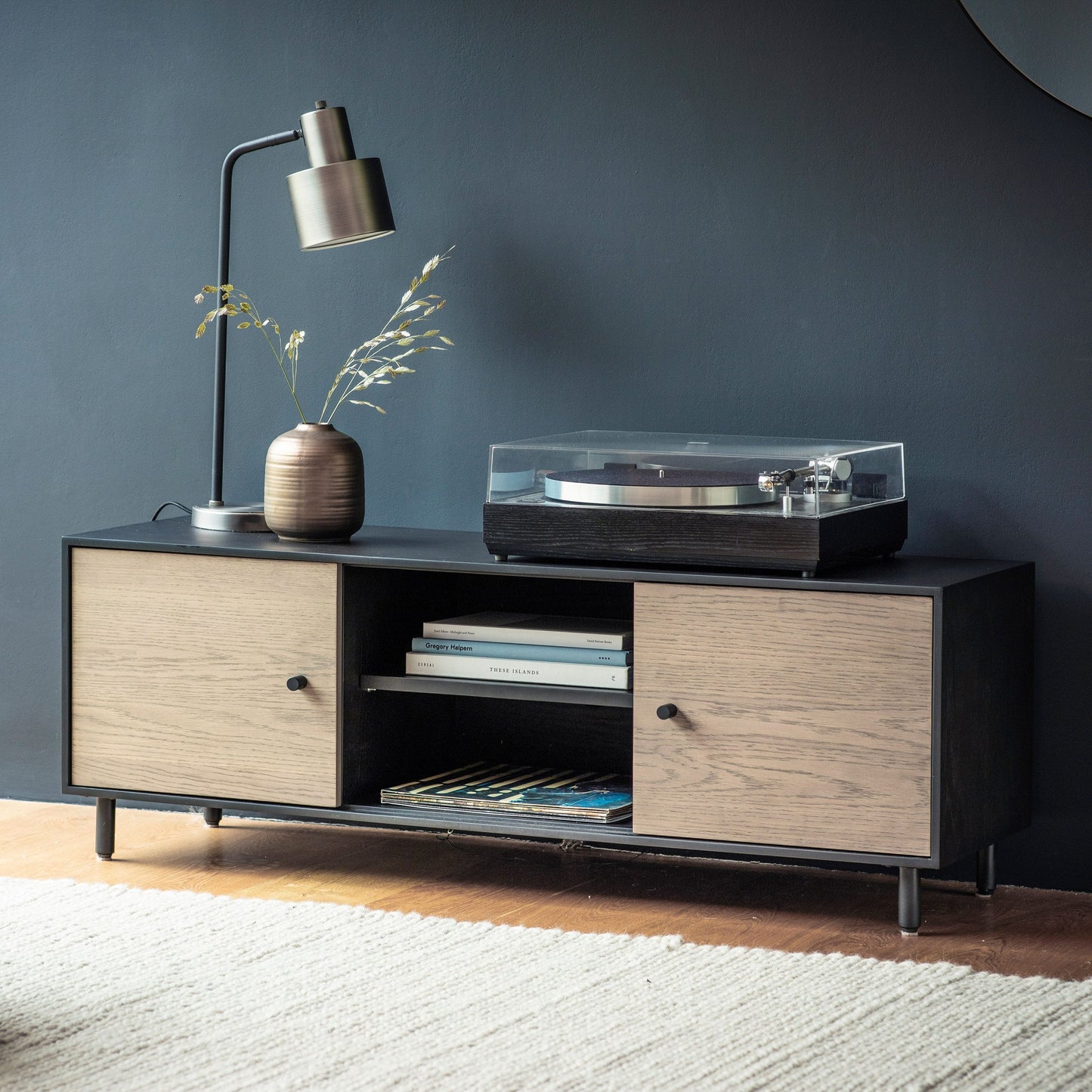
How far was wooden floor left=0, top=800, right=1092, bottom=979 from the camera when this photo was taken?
2.42 metres

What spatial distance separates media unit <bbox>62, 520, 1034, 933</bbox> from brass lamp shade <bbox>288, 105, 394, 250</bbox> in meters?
0.53

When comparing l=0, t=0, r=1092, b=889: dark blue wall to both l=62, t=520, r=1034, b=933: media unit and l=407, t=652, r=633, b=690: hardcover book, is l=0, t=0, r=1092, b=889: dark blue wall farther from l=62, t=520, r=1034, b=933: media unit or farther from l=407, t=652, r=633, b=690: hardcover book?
l=407, t=652, r=633, b=690: hardcover book

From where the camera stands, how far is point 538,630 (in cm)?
260

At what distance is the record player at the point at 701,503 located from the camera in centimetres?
240

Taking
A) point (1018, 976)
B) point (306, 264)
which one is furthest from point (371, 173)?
point (1018, 976)

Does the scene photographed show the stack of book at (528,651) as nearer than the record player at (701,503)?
No

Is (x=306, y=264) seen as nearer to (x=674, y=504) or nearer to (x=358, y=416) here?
(x=358, y=416)

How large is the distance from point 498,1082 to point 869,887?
40.3 inches

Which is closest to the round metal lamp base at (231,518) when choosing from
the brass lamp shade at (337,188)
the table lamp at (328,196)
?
the table lamp at (328,196)

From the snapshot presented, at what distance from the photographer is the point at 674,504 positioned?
96.3 inches

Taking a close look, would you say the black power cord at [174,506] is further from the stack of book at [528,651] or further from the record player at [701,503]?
the record player at [701,503]

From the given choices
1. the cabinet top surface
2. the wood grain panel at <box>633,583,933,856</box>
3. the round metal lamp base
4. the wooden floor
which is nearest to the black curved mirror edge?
the cabinet top surface

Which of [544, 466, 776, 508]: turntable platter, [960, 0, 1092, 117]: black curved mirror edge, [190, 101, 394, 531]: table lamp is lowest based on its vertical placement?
[544, 466, 776, 508]: turntable platter

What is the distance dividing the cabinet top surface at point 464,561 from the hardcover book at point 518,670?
148 mm
